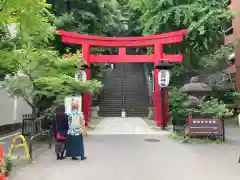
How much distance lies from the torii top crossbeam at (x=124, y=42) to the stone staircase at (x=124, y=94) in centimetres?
905

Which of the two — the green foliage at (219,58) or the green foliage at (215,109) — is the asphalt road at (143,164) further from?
the green foliage at (219,58)

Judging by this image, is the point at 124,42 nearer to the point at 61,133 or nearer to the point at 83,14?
the point at 83,14

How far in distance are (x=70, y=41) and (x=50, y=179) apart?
1286cm

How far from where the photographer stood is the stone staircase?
28506 millimetres

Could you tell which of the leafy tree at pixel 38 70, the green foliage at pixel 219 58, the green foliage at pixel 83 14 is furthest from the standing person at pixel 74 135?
the green foliage at pixel 219 58

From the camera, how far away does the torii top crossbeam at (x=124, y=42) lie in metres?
18.8

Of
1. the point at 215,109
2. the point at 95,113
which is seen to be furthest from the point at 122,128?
the point at 95,113

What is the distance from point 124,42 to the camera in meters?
19.7

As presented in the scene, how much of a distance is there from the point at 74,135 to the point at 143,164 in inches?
86.8

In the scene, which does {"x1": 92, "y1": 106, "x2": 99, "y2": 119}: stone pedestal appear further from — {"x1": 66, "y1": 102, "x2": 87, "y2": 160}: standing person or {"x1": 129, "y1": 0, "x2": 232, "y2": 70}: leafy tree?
{"x1": 66, "y1": 102, "x2": 87, "y2": 160}: standing person

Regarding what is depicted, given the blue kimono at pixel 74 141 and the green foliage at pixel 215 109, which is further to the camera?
the green foliage at pixel 215 109

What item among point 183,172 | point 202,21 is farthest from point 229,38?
point 183,172

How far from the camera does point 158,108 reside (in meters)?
19.2

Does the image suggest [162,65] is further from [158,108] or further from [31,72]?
[31,72]
